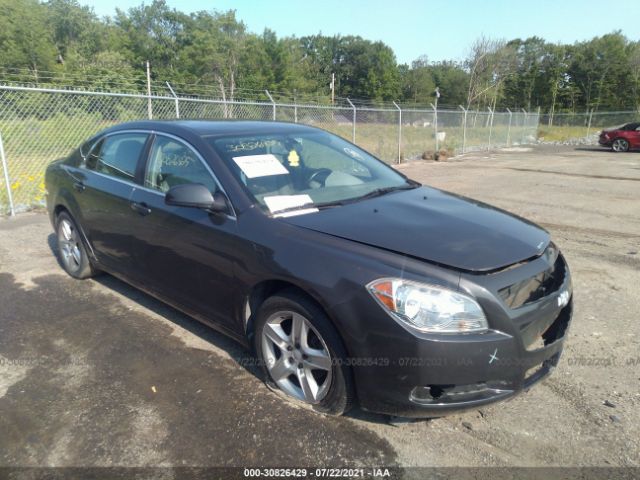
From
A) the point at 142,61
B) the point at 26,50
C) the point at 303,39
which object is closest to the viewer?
the point at 26,50

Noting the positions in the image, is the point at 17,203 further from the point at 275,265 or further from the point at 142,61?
the point at 142,61

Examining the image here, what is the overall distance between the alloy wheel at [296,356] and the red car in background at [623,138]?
25675 mm

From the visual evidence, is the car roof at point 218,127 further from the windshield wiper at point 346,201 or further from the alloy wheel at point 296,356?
the alloy wheel at point 296,356

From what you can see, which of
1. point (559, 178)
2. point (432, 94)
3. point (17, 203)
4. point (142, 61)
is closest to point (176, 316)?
point (17, 203)

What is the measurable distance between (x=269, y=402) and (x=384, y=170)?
6.94 feet

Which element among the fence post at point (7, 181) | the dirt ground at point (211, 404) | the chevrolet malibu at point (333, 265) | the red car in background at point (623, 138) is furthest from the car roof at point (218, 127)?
the red car in background at point (623, 138)

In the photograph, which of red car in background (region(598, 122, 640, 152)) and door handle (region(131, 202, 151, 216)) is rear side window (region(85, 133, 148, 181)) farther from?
red car in background (region(598, 122, 640, 152))

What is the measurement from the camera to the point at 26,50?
47.8 meters

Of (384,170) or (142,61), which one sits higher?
(142,61)

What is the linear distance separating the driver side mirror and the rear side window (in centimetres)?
103

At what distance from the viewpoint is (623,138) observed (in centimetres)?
2311

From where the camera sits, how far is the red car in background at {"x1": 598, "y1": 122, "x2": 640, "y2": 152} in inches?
895

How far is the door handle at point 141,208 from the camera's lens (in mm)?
3516

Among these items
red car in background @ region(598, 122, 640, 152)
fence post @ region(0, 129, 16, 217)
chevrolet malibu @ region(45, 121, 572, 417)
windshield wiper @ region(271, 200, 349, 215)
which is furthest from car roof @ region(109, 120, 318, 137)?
red car in background @ region(598, 122, 640, 152)
